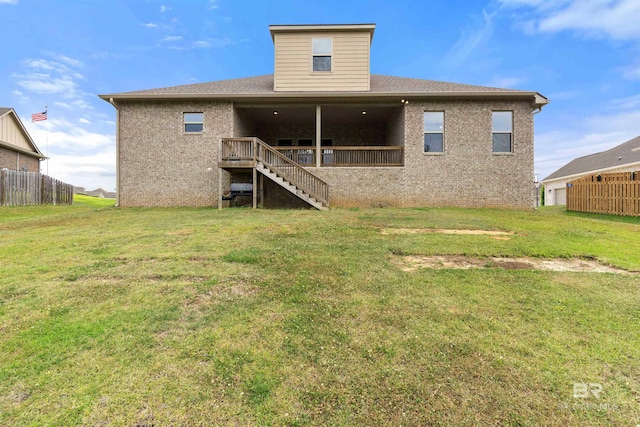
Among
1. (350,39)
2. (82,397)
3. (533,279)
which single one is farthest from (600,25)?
(82,397)

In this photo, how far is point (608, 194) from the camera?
44.8 feet

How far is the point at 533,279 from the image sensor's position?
4.08 m

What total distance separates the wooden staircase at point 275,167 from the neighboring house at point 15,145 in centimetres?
1987

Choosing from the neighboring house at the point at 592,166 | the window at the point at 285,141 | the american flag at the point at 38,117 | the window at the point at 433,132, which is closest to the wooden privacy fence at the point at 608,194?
the neighboring house at the point at 592,166

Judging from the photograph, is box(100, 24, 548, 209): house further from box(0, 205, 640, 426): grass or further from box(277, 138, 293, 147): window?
box(0, 205, 640, 426): grass

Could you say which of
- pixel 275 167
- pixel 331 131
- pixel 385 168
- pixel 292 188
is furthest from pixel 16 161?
pixel 385 168

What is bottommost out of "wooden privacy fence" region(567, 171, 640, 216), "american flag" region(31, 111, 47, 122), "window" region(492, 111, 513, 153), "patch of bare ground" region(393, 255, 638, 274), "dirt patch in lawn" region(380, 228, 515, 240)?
"patch of bare ground" region(393, 255, 638, 274)

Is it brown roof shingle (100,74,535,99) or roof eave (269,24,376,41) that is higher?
roof eave (269,24,376,41)

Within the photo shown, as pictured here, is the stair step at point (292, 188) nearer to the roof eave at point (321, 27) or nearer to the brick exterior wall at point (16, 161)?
the roof eave at point (321, 27)

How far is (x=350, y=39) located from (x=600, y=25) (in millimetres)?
17706

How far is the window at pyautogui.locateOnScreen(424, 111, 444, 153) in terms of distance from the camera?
13.1m

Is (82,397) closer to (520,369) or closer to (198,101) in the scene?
(520,369)

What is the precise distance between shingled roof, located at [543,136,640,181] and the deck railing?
16401mm

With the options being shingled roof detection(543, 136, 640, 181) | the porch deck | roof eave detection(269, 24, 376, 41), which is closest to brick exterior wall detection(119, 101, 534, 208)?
the porch deck
